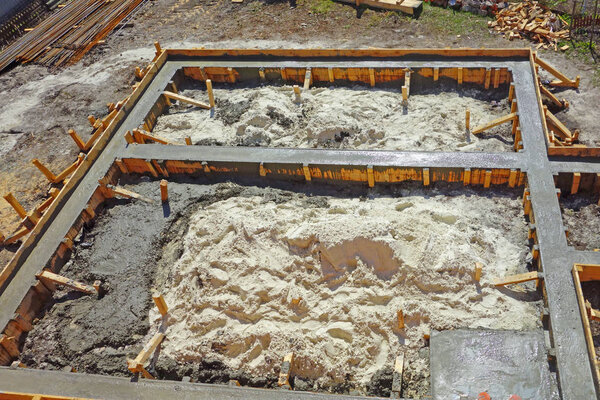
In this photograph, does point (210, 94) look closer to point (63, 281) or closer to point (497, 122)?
point (63, 281)

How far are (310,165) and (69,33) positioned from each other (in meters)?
11.8

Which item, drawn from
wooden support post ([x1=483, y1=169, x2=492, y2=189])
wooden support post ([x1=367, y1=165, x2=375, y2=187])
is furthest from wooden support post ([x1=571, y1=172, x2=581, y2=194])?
wooden support post ([x1=367, y1=165, x2=375, y2=187])

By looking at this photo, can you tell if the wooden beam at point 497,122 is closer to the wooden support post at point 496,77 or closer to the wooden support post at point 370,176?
the wooden support post at point 496,77

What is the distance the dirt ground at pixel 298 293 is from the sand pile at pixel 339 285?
0.06 feet

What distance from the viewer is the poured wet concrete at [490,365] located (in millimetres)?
6562

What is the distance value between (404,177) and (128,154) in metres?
5.90

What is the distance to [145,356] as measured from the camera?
758cm

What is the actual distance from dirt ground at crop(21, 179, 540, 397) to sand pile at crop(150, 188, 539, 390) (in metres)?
0.02

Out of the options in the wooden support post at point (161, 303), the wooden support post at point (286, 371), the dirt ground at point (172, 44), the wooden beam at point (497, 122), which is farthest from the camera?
the dirt ground at point (172, 44)

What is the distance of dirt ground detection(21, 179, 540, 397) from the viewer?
743 centimetres

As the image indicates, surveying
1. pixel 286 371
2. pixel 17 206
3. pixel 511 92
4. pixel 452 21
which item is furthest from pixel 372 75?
pixel 17 206

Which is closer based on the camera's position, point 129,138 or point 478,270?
point 478,270

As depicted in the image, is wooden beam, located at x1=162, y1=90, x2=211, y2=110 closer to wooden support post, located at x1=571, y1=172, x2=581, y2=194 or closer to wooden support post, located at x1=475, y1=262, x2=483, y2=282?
wooden support post, located at x1=475, y1=262, x2=483, y2=282

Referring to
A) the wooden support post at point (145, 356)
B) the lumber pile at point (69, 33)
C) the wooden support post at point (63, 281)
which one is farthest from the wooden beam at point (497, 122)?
the lumber pile at point (69, 33)
